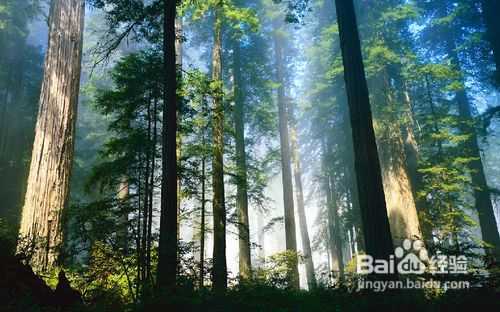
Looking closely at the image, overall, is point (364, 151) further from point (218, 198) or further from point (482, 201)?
point (482, 201)

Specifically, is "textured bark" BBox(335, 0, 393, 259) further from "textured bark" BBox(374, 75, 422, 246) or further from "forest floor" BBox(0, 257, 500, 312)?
"textured bark" BBox(374, 75, 422, 246)

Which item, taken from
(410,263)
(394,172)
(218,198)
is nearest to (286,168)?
(394,172)

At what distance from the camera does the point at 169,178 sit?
642 cm

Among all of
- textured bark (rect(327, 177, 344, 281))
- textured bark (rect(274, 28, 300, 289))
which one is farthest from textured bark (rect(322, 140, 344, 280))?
textured bark (rect(274, 28, 300, 289))

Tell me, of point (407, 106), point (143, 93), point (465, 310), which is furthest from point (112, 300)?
point (407, 106)

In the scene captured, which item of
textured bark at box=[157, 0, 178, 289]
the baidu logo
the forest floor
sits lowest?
the forest floor

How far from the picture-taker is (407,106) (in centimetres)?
1551

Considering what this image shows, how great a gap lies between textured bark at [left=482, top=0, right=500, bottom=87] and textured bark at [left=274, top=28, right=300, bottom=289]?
9937 millimetres

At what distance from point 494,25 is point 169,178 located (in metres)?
14.1

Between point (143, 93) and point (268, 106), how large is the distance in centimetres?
1320

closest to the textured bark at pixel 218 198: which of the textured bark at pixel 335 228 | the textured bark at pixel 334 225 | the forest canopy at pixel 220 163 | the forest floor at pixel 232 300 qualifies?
the forest canopy at pixel 220 163

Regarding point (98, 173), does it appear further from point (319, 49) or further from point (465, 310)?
point (319, 49)

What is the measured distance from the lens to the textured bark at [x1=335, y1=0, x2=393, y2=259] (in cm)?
598

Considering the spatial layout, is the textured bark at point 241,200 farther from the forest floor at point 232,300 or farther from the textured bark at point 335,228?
the textured bark at point 335,228
